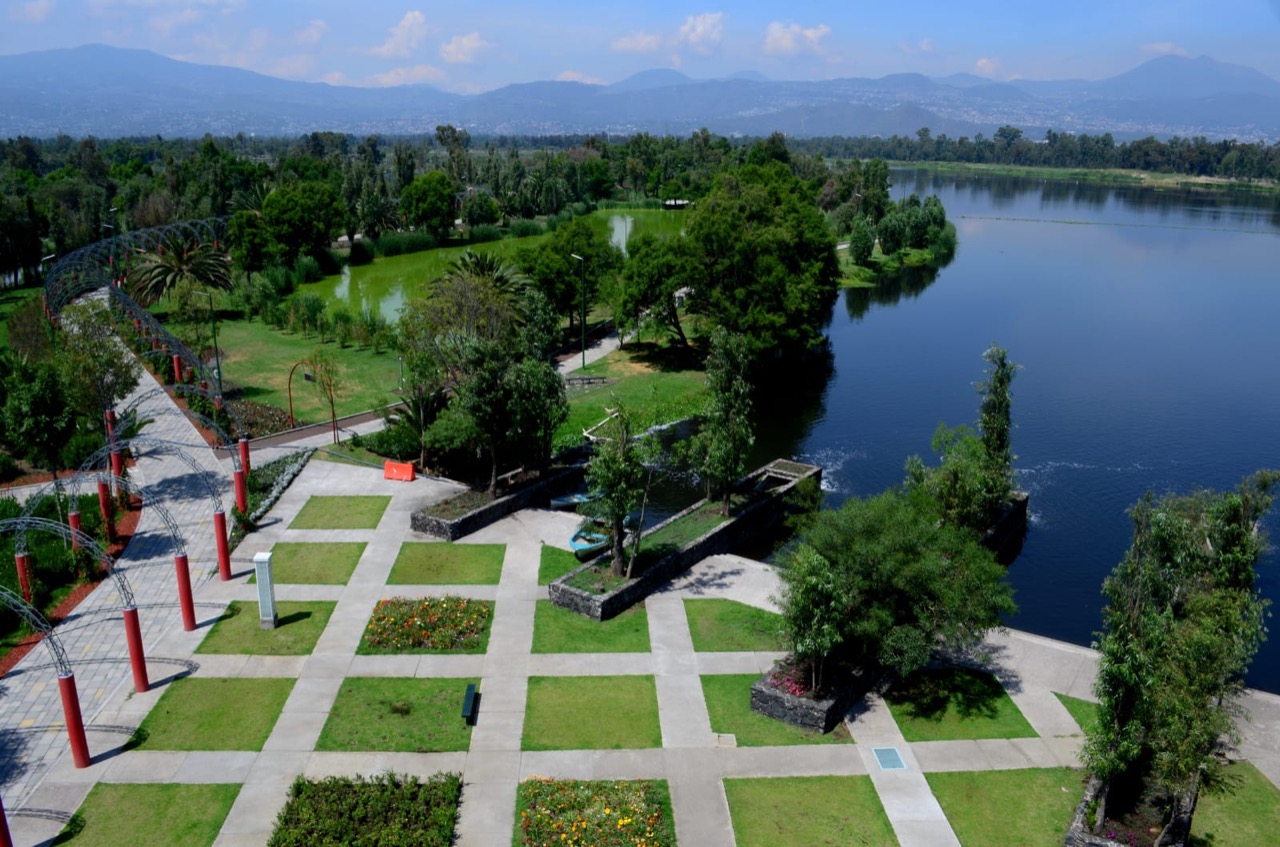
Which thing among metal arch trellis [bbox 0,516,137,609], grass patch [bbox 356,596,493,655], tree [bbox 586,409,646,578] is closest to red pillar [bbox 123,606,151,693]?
metal arch trellis [bbox 0,516,137,609]

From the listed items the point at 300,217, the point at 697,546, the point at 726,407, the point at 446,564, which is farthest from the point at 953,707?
the point at 300,217

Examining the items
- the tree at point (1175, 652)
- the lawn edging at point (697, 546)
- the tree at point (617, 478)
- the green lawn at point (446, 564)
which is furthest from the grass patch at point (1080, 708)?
the green lawn at point (446, 564)

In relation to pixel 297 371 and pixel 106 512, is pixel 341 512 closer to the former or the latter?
pixel 106 512

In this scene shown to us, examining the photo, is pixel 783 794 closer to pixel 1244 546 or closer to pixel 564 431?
pixel 1244 546

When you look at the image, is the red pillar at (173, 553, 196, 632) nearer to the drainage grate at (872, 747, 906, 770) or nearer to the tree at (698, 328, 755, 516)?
the tree at (698, 328, 755, 516)

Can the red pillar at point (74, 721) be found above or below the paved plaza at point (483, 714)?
above

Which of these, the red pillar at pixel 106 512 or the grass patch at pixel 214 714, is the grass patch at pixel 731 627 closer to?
the grass patch at pixel 214 714
